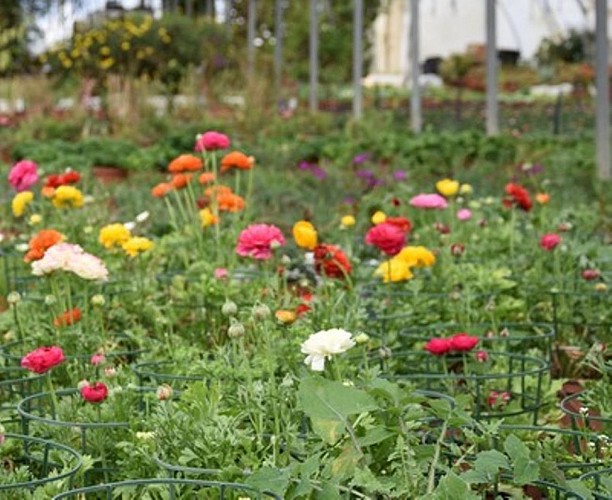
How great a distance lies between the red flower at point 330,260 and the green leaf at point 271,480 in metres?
1.81

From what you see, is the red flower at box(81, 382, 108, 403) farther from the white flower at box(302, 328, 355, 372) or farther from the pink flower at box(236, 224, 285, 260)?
the pink flower at box(236, 224, 285, 260)

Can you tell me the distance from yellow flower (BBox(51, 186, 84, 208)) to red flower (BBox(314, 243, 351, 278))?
150 cm

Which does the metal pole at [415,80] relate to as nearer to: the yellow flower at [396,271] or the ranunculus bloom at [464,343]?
the yellow flower at [396,271]

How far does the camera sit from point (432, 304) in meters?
5.64

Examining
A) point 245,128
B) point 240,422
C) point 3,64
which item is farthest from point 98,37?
point 240,422

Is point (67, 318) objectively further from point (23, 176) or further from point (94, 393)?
point (23, 176)

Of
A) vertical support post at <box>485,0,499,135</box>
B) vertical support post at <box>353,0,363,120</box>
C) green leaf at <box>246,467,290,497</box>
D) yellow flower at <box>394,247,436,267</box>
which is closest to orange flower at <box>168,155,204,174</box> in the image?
yellow flower at <box>394,247,436,267</box>

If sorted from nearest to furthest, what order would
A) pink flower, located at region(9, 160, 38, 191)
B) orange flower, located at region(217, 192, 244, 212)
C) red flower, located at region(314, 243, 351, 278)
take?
red flower, located at region(314, 243, 351, 278)
orange flower, located at region(217, 192, 244, 212)
pink flower, located at region(9, 160, 38, 191)

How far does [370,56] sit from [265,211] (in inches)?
1238

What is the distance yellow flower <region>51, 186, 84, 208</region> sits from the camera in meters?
5.94

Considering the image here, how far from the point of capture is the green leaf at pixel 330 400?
2893 mm

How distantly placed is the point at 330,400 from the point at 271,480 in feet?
0.70

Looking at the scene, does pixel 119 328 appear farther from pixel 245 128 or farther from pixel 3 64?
pixel 3 64

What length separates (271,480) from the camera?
2.77 meters
